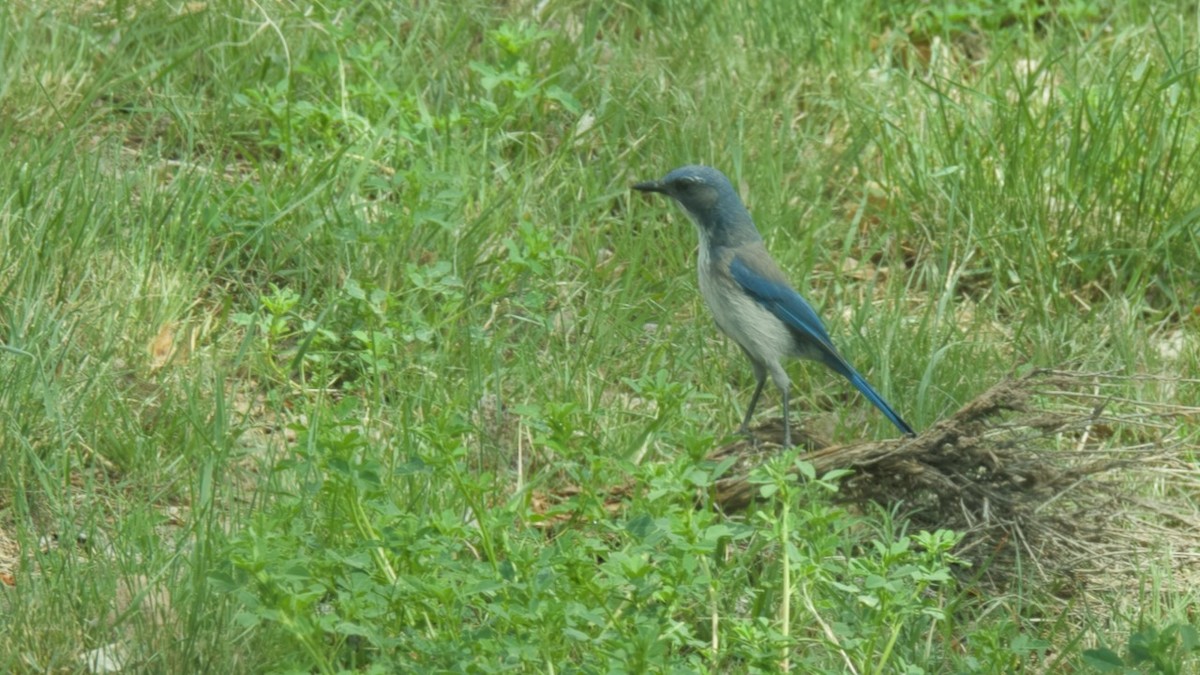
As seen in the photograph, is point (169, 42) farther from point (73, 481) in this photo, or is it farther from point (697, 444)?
point (697, 444)

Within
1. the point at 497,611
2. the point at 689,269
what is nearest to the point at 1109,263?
the point at 689,269

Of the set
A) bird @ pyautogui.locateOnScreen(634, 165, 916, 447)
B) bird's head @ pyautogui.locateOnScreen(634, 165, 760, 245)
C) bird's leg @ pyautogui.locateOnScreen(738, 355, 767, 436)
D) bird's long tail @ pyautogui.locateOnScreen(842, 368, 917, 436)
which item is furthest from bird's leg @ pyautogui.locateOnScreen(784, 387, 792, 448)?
bird's head @ pyautogui.locateOnScreen(634, 165, 760, 245)

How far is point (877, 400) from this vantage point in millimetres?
4773

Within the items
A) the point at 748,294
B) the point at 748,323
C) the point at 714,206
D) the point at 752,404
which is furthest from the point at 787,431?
the point at 714,206

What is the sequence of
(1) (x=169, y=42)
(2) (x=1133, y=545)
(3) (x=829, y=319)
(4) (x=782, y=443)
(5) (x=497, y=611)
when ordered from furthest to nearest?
(1) (x=169, y=42) < (3) (x=829, y=319) < (4) (x=782, y=443) < (2) (x=1133, y=545) < (5) (x=497, y=611)

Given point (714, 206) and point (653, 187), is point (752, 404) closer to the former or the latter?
point (714, 206)

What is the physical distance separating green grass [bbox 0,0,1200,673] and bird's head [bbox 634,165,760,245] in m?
0.36

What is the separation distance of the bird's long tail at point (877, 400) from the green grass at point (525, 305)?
212mm

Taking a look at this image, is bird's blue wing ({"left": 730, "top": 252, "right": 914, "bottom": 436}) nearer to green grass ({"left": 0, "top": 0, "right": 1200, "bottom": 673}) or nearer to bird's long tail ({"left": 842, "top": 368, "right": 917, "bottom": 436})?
bird's long tail ({"left": 842, "top": 368, "right": 917, "bottom": 436})

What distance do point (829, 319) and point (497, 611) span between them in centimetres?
247

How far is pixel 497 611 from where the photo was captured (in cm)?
343

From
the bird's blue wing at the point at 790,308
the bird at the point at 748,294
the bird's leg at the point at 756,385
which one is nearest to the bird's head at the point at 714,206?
the bird at the point at 748,294

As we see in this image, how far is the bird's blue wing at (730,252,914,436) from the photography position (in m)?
5.00

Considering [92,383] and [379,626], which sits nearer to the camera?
[379,626]
